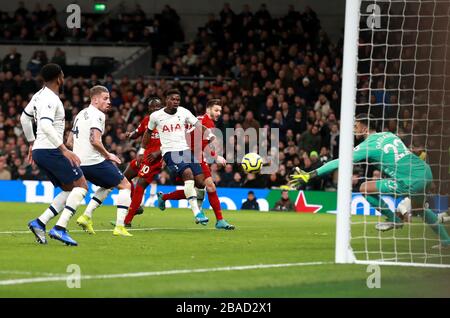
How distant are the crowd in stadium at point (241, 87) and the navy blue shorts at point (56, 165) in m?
12.6

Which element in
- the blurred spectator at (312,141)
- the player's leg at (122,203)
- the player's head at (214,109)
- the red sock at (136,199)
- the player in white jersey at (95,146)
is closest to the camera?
the player in white jersey at (95,146)

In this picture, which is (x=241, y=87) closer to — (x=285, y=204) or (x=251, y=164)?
(x=285, y=204)

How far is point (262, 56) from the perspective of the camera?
99.0 ft

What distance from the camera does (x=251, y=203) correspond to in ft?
82.8

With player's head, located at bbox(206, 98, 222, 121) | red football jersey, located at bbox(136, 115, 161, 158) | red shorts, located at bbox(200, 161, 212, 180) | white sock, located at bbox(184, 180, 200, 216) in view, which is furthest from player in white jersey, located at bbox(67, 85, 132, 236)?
player's head, located at bbox(206, 98, 222, 121)

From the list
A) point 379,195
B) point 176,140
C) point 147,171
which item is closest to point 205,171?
point 176,140

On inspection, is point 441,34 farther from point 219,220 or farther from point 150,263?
point 150,263

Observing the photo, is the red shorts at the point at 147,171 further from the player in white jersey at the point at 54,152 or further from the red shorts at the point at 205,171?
the player in white jersey at the point at 54,152

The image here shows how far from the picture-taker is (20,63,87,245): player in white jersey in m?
12.0

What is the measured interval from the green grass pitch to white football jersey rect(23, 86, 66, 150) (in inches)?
53.0

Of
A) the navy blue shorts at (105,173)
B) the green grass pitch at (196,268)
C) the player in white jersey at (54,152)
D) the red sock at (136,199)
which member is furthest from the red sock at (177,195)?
the player in white jersey at (54,152)

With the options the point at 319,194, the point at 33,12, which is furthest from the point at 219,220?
the point at 33,12

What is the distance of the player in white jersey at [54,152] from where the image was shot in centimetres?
1199

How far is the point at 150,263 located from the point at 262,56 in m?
20.3
